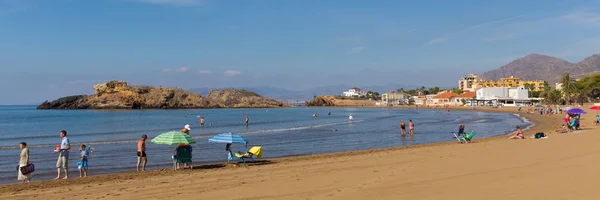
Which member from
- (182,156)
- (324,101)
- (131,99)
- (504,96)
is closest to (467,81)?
(324,101)

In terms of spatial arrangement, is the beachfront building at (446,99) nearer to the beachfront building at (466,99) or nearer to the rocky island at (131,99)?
the beachfront building at (466,99)

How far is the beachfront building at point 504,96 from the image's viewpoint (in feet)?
351

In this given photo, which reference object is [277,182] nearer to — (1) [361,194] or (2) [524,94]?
(1) [361,194]

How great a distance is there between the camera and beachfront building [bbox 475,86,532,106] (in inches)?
4215

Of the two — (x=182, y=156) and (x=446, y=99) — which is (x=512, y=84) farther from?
(x=182, y=156)

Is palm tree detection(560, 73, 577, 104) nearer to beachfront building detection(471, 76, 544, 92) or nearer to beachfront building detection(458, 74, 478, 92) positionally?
beachfront building detection(471, 76, 544, 92)

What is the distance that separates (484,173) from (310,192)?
4.73m

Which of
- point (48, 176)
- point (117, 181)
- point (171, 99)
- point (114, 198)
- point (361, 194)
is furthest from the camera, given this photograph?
point (171, 99)

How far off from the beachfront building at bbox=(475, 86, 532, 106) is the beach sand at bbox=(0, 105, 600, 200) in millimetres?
100195

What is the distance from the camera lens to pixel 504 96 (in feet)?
375

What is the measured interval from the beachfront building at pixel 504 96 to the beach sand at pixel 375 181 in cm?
10019

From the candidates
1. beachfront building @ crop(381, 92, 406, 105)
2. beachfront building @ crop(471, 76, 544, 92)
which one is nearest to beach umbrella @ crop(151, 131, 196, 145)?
beachfront building @ crop(471, 76, 544, 92)

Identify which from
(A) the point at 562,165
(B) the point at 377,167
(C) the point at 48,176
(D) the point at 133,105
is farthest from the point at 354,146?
(D) the point at 133,105

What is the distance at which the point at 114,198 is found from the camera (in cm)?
982
